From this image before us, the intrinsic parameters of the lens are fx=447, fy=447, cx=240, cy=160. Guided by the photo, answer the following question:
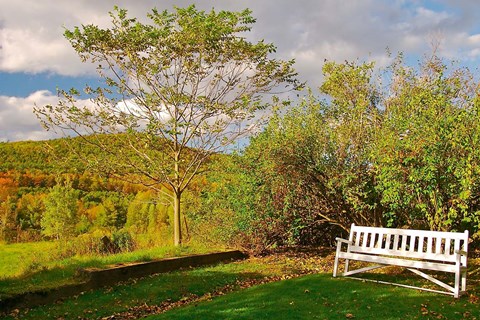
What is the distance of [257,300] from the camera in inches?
274

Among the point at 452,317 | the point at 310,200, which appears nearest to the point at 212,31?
the point at 310,200

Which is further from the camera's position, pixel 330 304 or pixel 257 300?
pixel 257 300

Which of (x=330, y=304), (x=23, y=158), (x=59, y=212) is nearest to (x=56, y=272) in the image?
(x=330, y=304)

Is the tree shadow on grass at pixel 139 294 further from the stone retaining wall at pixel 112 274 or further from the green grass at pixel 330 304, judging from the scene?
the green grass at pixel 330 304

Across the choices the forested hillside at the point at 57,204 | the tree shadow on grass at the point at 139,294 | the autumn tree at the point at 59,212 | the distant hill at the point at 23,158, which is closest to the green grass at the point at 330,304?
the tree shadow on grass at the point at 139,294

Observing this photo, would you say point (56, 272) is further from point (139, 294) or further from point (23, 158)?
point (23, 158)

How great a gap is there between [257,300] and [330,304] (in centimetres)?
112

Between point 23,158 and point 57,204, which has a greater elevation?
point 23,158

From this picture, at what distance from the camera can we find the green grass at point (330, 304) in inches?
239

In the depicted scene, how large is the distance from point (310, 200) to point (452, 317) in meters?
5.69

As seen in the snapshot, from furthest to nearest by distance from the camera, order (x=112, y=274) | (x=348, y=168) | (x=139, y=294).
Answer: (x=348, y=168) → (x=112, y=274) → (x=139, y=294)

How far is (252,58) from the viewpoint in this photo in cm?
1402

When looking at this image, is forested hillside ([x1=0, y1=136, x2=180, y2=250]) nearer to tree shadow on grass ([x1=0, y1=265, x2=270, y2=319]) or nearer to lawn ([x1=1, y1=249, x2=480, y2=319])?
tree shadow on grass ([x1=0, y1=265, x2=270, y2=319])

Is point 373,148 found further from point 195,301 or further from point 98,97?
point 98,97
